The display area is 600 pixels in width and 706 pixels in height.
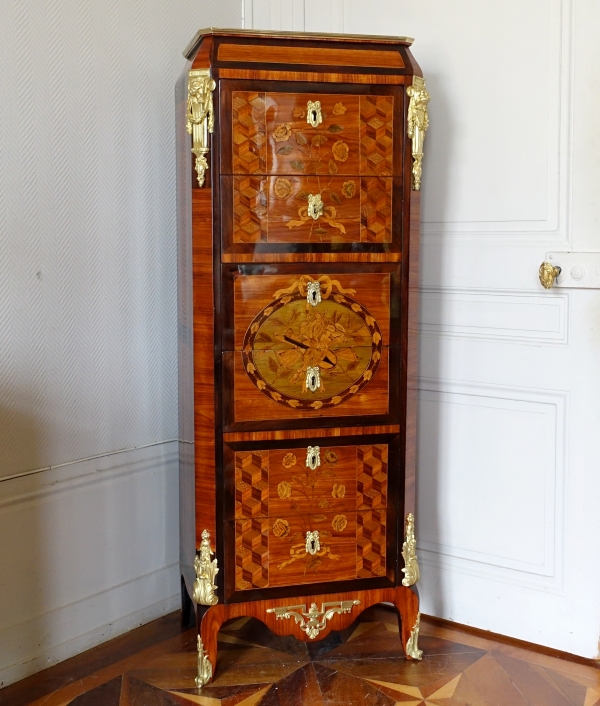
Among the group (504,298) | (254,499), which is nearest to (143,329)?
(254,499)

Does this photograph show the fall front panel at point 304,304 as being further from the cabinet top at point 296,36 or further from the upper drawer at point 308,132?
the cabinet top at point 296,36

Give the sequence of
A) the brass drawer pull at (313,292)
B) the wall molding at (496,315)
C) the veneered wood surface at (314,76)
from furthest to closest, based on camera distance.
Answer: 1. the wall molding at (496,315)
2. the brass drawer pull at (313,292)
3. the veneered wood surface at (314,76)

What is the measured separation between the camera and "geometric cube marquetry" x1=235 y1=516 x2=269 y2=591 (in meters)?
2.28

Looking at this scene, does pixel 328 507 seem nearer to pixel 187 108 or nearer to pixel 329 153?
pixel 329 153

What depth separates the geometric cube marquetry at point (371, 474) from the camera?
233 cm

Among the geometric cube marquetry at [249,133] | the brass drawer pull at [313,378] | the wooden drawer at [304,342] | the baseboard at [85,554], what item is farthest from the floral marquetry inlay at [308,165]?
the baseboard at [85,554]

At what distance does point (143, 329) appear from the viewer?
2.65m

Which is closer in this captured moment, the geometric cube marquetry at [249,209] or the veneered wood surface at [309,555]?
the geometric cube marquetry at [249,209]

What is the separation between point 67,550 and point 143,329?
2.31 ft

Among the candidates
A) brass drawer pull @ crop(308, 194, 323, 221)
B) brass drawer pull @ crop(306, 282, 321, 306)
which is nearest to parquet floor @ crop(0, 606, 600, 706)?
brass drawer pull @ crop(306, 282, 321, 306)

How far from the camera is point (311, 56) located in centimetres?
217

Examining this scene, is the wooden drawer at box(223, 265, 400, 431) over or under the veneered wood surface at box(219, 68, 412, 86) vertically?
under

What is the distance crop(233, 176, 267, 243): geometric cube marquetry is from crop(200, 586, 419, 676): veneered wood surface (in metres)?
1.00

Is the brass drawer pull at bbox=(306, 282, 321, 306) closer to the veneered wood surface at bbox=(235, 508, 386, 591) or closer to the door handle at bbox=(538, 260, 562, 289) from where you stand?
the veneered wood surface at bbox=(235, 508, 386, 591)
